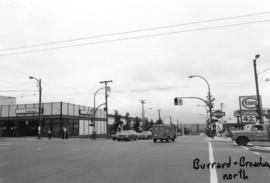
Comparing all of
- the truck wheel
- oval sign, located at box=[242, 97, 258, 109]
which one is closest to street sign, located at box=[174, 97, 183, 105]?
oval sign, located at box=[242, 97, 258, 109]

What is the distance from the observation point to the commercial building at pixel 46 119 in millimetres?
62812

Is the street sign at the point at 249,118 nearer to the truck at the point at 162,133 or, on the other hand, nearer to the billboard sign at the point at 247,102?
the billboard sign at the point at 247,102

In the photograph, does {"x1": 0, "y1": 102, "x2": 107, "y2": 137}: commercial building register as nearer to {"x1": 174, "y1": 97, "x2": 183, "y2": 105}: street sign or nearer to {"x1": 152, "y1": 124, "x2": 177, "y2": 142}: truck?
{"x1": 174, "y1": 97, "x2": 183, "y2": 105}: street sign

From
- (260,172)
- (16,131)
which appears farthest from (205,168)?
(16,131)

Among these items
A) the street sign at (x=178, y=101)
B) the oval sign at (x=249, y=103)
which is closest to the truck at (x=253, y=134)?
the oval sign at (x=249, y=103)

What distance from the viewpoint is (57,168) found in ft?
43.0

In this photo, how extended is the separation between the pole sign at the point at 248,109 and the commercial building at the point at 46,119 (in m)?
31.7

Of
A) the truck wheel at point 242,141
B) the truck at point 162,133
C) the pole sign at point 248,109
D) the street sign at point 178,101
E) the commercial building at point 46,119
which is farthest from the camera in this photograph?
the commercial building at point 46,119

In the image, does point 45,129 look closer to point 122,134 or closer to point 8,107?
point 8,107

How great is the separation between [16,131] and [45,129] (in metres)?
7.30

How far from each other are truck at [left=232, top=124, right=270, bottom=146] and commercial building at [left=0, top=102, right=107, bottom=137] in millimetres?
37352

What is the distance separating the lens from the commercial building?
62.8 m

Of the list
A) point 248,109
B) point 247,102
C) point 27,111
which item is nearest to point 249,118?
point 248,109

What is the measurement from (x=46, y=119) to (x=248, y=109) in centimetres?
3989
